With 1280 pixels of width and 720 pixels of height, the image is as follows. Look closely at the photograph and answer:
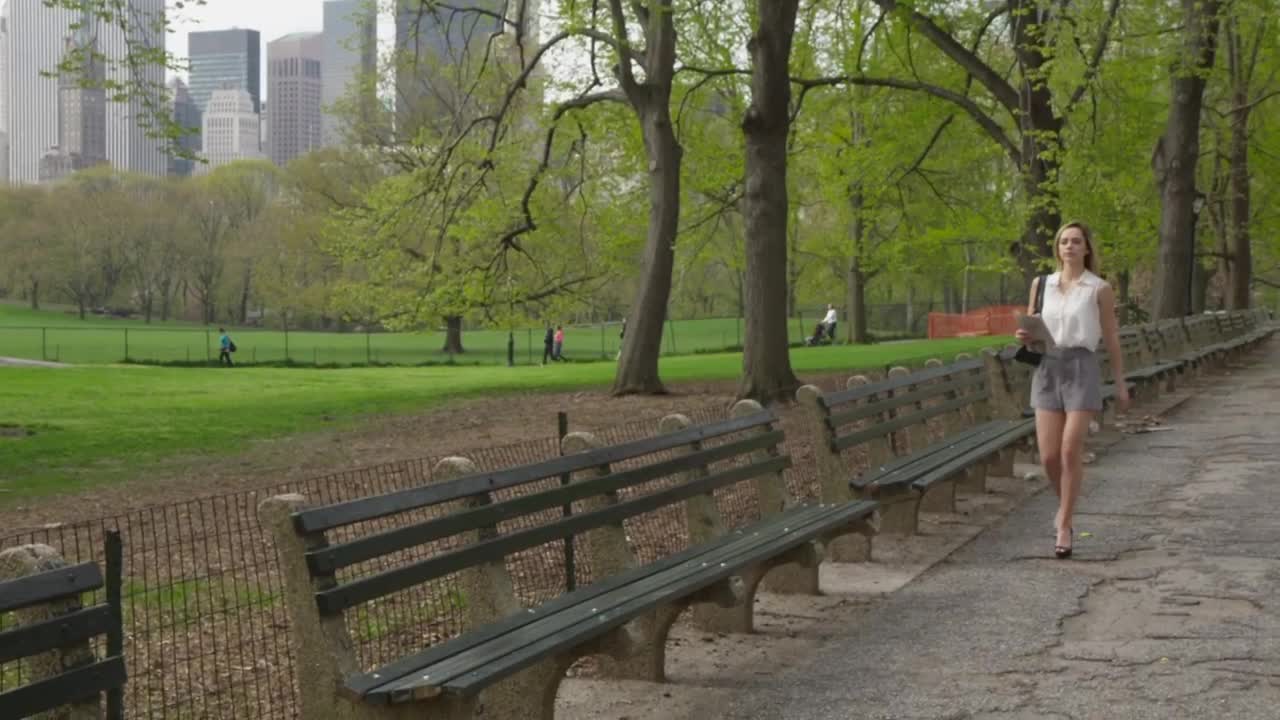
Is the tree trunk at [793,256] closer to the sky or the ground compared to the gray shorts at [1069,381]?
closer to the sky

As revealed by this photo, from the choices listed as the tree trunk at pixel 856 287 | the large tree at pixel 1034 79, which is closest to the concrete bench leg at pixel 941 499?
the large tree at pixel 1034 79

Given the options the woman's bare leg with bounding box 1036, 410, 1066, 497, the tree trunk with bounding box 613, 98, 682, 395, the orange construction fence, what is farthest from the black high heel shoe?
the orange construction fence

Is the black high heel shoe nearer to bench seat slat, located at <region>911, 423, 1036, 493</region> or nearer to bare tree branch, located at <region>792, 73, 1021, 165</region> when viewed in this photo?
bench seat slat, located at <region>911, 423, 1036, 493</region>

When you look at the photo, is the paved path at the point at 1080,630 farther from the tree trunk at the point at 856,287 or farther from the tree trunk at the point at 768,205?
the tree trunk at the point at 856,287

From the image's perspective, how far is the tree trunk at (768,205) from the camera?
63.8 feet

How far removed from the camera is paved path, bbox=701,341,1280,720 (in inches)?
226

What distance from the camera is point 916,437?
37.0 ft

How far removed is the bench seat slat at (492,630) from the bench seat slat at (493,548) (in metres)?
0.23

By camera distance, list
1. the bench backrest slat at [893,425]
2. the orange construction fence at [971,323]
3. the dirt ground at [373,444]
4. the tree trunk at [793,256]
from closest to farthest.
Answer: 1. the bench backrest slat at [893,425]
2. the dirt ground at [373,444]
3. the tree trunk at [793,256]
4. the orange construction fence at [971,323]

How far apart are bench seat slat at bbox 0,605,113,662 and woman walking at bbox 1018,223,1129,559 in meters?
6.12

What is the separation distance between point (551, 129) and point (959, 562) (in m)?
19.6

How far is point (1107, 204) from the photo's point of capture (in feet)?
Result: 97.2

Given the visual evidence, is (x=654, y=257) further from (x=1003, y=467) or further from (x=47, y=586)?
(x=47, y=586)

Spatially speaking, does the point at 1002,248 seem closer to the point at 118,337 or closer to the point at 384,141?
the point at 384,141
